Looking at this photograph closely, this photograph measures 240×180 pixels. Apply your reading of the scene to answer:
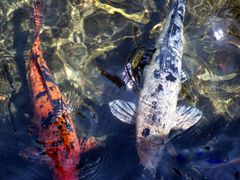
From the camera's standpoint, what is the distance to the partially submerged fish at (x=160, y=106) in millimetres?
5555

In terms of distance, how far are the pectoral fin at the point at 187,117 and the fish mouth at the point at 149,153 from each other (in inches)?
19.7

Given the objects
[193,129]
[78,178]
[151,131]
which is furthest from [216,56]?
[78,178]

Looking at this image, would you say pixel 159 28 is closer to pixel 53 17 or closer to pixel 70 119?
pixel 53 17

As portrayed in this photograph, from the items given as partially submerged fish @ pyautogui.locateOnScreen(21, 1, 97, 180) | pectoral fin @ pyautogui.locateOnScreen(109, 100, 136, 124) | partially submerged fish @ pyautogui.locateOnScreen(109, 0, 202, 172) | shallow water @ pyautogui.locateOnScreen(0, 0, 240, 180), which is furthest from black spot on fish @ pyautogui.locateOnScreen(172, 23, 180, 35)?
partially submerged fish @ pyautogui.locateOnScreen(21, 1, 97, 180)

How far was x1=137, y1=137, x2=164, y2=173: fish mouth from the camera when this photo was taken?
17.9 ft

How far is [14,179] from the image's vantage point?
17.7 feet

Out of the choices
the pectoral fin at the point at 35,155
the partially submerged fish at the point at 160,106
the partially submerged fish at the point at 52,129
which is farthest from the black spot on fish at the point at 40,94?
the partially submerged fish at the point at 160,106

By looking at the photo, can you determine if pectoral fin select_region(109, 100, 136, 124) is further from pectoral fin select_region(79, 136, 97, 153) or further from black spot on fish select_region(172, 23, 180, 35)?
black spot on fish select_region(172, 23, 180, 35)

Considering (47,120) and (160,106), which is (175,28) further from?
(47,120)

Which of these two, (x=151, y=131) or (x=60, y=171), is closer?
(x=60, y=171)

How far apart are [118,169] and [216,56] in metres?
2.59

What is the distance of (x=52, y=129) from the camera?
5516 mm

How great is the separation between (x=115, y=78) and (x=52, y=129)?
1.42 metres

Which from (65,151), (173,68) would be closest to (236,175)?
(173,68)
